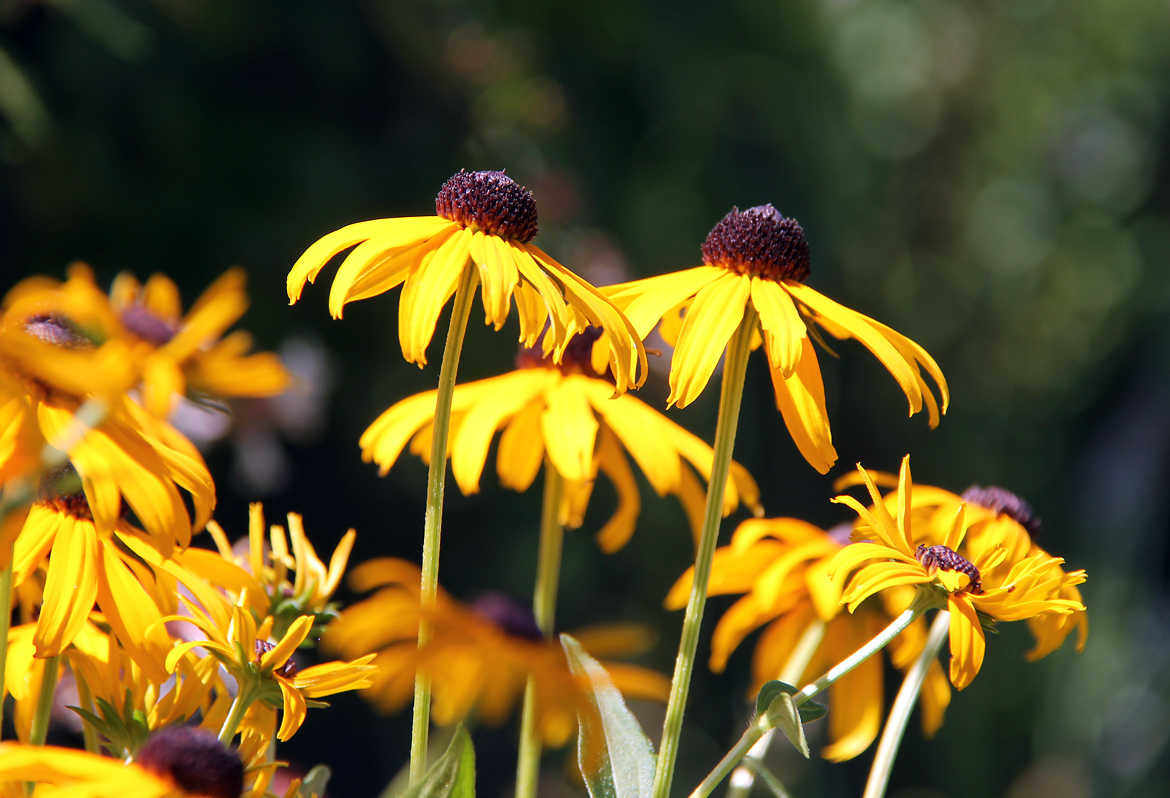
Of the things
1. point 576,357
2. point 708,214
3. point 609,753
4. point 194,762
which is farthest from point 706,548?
point 708,214

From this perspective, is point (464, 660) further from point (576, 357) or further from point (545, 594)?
point (576, 357)

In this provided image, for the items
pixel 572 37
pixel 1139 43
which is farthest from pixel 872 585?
pixel 1139 43

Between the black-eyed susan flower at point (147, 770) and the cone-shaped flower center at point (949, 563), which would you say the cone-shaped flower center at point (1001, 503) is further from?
the black-eyed susan flower at point (147, 770)

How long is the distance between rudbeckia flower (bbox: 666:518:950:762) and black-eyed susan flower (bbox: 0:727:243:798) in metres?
0.26

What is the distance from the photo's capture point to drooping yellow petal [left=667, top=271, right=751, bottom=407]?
442 mm

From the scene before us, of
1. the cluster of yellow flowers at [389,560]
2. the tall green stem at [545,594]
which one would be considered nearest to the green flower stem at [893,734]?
the cluster of yellow flowers at [389,560]

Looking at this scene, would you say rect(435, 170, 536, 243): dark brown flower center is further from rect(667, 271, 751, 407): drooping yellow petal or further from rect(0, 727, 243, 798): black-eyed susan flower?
rect(0, 727, 243, 798): black-eyed susan flower

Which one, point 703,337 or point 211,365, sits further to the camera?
point 703,337

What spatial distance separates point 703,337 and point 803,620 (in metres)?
0.25

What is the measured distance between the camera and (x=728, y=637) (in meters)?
0.64

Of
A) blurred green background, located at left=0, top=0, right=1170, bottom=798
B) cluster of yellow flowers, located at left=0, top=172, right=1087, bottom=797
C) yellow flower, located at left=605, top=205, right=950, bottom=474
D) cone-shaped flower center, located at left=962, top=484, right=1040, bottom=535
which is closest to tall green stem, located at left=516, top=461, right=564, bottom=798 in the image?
cluster of yellow flowers, located at left=0, top=172, right=1087, bottom=797

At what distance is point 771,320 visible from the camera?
462mm

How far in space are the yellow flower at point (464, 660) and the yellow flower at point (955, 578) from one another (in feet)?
0.36

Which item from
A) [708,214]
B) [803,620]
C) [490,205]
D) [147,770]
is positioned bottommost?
[147,770]
